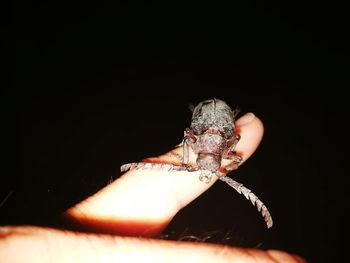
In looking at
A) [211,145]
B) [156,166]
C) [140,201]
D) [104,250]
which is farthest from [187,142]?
[104,250]

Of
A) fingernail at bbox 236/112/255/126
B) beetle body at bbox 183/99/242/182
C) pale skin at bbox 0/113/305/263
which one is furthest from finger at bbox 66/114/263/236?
fingernail at bbox 236/112/255/126

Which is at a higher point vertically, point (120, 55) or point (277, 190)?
point (120, 55)

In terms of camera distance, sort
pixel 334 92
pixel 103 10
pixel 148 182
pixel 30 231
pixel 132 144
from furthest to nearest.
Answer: pixel 103 10 → pixel 334 92 → pixel 132 144 → pixel 148 182 → pixel 30 231

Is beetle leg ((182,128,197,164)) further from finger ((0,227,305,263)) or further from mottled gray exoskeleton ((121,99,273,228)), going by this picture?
finger ((0,227,305,263))

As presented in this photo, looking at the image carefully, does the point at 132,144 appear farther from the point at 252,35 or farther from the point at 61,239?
the point at 252,35

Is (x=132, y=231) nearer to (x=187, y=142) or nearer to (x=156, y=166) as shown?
(x=156, y=166)

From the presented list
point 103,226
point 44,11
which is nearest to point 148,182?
point 103,226

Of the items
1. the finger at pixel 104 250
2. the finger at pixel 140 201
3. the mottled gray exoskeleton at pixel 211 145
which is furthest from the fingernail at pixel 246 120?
the finger at pixel 104 250

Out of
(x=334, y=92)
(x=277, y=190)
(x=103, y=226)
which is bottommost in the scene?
(x=277, y=190)
